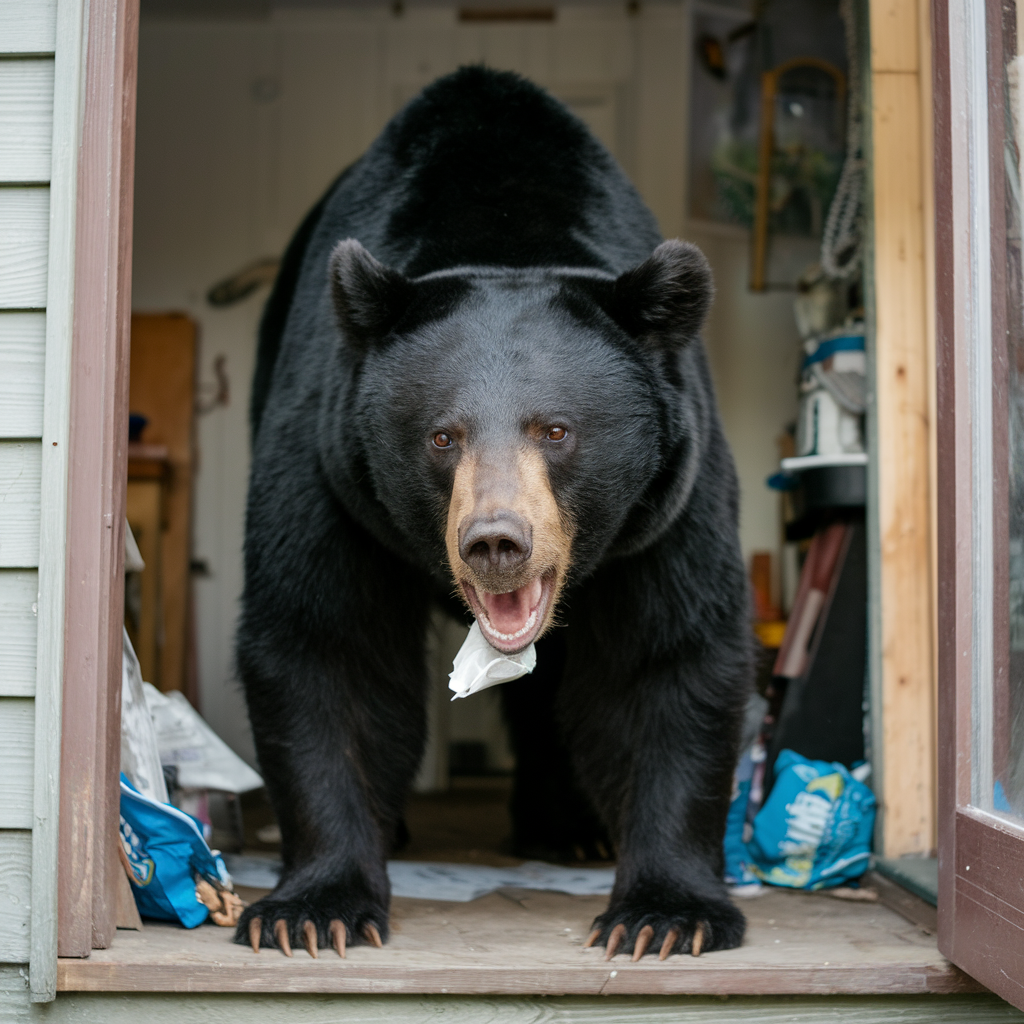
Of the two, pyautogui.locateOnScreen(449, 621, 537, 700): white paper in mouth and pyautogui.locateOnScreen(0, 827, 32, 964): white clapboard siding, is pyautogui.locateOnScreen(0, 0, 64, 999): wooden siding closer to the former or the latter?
pyautogui.locateOnScreen(0, 827, 32, 964): white clapboard siding

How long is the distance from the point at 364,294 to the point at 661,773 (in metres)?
1.24

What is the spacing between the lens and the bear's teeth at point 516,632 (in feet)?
7.78

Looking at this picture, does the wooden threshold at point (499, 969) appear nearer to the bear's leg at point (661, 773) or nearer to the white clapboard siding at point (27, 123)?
the bear's leg at point (661, 773)

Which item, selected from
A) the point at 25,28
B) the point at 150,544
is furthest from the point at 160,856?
the point at 150,544

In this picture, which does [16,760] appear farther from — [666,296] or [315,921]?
[666,296]

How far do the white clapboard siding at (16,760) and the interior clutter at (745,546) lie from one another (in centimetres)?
33

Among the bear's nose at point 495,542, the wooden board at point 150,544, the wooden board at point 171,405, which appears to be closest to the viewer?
the bear's nose at point 495,542

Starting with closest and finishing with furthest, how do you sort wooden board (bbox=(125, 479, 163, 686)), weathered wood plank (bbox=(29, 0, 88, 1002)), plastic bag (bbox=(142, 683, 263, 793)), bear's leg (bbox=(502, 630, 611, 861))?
1. weathered wood plank (bbox=(29, 0, 88, 1002))
2. plastic bag (bbox=(142, 683, 263, 793))
3. bear's leg (bbox=(502, 630, 611, 861))
4. wooden board (bbox=(125, 479, 163, 686))

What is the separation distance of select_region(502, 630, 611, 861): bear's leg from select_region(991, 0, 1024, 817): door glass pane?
1.72 metres

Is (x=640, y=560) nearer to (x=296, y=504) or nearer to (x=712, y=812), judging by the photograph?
(x=712, y=812)

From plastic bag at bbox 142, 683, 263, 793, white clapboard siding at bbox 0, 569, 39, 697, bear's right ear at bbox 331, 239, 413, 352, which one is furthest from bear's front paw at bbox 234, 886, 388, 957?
bear's right ear at bbox 331, 239, 413, 352

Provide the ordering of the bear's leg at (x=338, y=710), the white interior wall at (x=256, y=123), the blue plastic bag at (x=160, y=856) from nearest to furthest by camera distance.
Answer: the blue plastic bag at (x=160, y=856)
the bear's leg at (x=338, y=710)
the white interior wall at (x=256, y=123)

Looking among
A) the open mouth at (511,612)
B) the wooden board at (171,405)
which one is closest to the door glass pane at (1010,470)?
the open mouth at (511,612)

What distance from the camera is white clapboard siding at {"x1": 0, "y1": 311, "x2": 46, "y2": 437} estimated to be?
238cm
